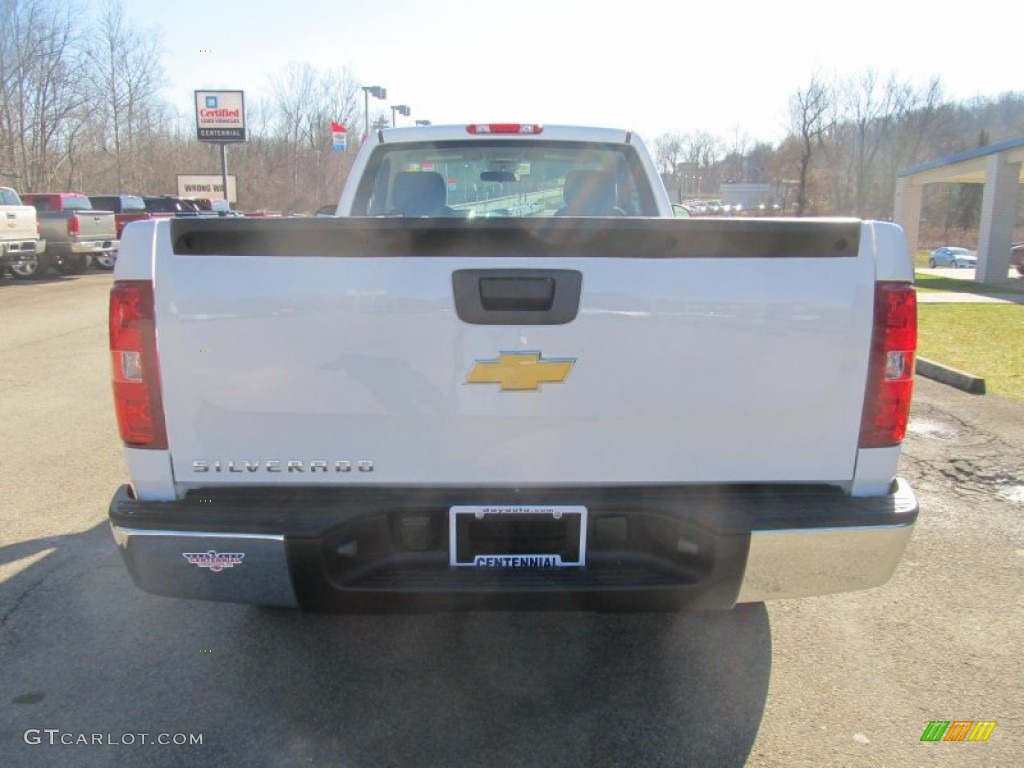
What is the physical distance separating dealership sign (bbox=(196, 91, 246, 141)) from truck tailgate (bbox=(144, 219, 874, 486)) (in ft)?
110

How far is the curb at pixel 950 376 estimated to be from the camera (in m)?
7.80

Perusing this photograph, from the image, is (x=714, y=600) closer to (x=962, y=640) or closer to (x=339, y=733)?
(x=339, y=733)

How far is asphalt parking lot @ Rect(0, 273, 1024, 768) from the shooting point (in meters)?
2.54

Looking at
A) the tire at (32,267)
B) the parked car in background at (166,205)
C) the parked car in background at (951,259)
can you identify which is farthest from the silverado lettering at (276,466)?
the parked car in background at (951,259)

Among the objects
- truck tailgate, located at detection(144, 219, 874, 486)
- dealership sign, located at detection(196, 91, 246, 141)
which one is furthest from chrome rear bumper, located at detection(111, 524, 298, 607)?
dealership sign, located at detection(196, 91, 246, 141)

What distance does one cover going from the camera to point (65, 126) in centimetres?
4206

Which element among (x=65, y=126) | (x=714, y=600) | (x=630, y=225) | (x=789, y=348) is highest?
(x=65, y=126)

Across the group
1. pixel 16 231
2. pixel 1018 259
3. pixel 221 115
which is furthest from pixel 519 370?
pixel 221 115

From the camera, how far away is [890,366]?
7.86 ft

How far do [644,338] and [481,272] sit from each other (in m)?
0.51

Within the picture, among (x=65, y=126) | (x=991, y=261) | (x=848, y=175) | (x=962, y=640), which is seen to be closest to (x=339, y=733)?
(x=962, y=640)

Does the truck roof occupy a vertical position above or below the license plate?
above

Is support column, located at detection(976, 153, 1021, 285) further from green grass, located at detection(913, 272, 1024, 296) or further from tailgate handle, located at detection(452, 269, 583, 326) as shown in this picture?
tailgate handle, located at detection(452, 269, 583, 326)

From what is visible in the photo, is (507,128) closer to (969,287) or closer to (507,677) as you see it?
(507,677)
